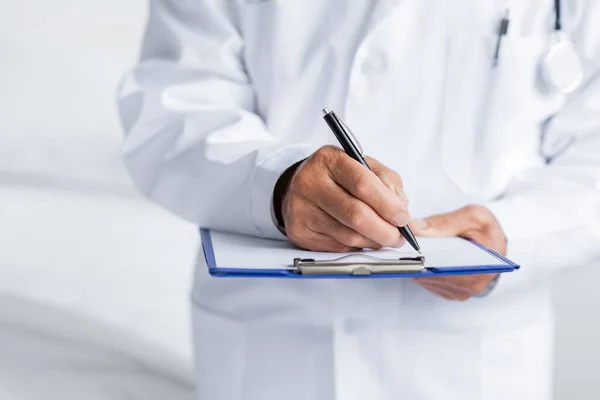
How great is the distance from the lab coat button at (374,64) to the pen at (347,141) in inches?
7.2

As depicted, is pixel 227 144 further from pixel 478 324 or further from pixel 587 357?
pixel 587 357

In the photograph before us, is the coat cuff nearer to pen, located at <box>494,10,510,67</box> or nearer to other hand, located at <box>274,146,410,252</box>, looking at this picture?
other hand, located at <box>274,146,410,252</box>

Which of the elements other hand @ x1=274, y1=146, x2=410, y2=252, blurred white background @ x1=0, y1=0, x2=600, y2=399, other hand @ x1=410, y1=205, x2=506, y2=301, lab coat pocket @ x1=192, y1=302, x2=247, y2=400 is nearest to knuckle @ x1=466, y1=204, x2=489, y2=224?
other hand @ x1=410, y1=205, x2=506, y2=301

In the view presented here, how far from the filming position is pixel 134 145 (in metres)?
0.87

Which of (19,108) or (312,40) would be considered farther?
(19,108)

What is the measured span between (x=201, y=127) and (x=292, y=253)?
0.70 feet

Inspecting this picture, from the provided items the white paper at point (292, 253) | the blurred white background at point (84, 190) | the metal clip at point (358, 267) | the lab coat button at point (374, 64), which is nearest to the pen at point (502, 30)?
the lab coat button at point (374, 64)

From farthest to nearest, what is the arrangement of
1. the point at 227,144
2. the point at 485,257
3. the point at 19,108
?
1. the point at 19,108
2. the point at 227,144
3. the point at 485,257

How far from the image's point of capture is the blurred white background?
50.6 inches

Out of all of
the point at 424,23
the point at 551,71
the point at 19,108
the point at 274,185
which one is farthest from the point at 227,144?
the point at 19,108

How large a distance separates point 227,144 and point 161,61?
0.18 meters

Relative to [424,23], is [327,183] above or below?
below

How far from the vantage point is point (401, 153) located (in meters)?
0.85

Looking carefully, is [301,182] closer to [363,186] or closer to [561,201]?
[363,186]
